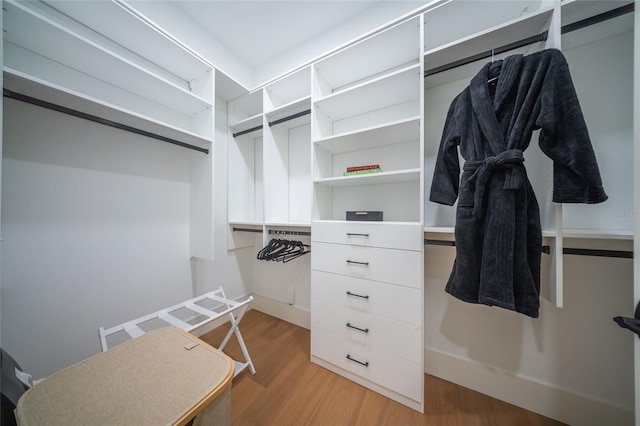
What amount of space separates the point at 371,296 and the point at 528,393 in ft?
3.49

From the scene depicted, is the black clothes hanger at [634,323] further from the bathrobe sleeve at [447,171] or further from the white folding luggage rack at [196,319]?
the white folding luggage rack at [196,319]

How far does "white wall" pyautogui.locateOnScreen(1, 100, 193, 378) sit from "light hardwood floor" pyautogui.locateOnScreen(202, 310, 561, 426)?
3.18ft

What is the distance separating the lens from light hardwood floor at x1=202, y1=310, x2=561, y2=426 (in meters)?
1.14

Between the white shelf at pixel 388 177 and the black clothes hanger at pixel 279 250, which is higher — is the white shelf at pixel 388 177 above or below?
above

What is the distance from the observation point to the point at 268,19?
1.66 metres

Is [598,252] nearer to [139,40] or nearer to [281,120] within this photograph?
[281,120]

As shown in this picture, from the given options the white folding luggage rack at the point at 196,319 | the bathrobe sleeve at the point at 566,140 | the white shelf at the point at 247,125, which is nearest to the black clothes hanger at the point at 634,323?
the bathrobe sleeve at the point at 566,140

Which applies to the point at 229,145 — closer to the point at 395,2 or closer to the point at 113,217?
the point at 113,217

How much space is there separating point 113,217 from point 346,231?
1602 millimetres

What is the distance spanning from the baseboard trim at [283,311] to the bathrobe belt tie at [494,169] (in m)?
1.71

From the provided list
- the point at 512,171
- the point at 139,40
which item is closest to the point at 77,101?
the point at 139,40

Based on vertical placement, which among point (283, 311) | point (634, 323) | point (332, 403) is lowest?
point (332, 403)

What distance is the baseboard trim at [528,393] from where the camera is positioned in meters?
1.07

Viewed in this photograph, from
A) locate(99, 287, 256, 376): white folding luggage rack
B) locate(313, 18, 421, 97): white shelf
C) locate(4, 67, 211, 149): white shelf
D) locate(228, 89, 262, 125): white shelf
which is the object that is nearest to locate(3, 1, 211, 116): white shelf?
locate(4, 67, 211, 149): white shelf
